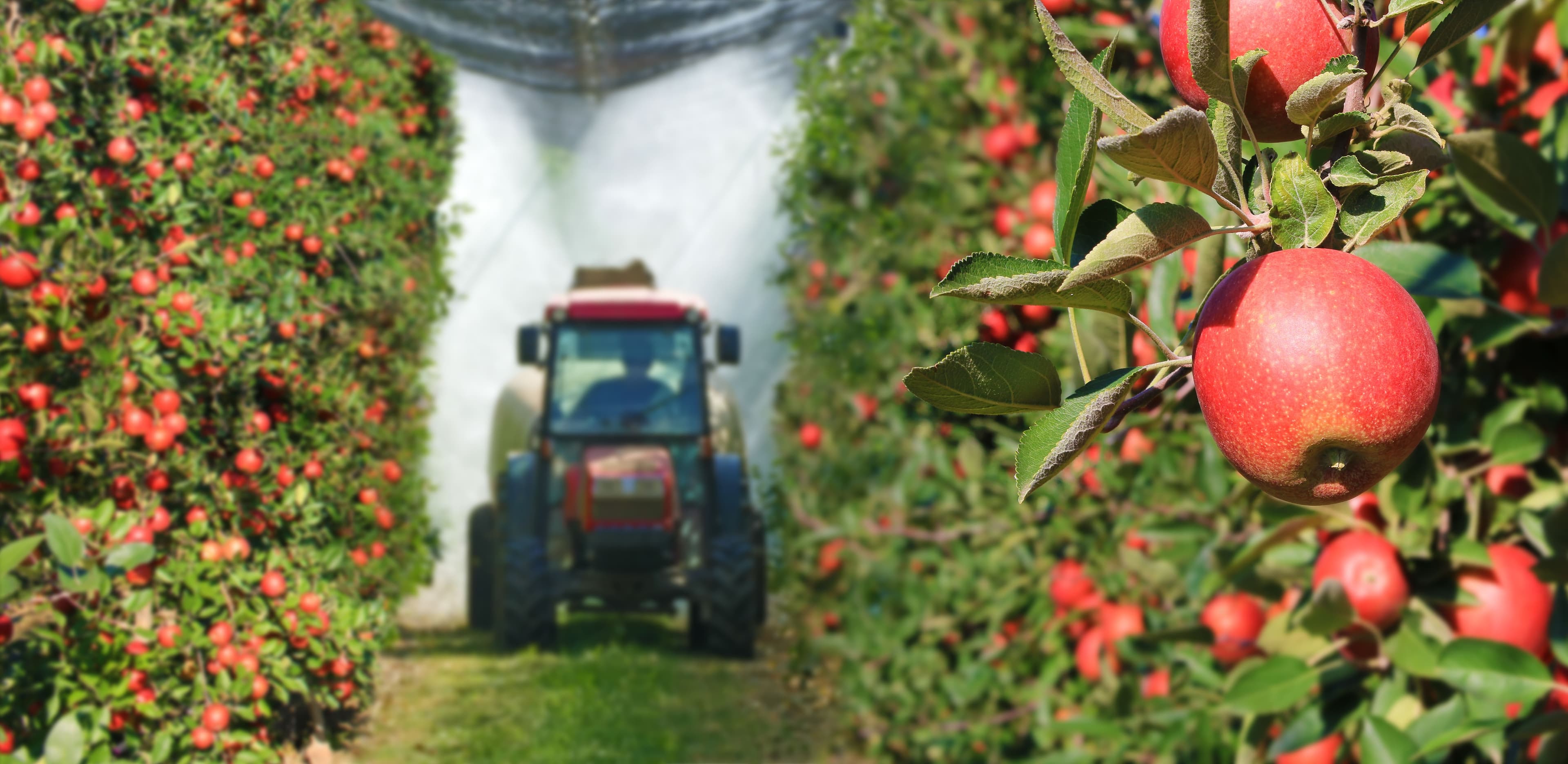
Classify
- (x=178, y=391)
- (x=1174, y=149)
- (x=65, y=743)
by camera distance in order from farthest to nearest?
1. (x=178, y=391)
2. (x=65, y=743)
3. (x=1174, y=149)

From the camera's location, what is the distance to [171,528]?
1860mm

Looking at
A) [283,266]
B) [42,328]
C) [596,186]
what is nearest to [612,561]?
[596,186]

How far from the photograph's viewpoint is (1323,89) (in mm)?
247

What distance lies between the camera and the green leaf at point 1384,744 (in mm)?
639

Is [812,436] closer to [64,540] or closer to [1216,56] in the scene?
[64,540]

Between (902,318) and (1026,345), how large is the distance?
0.58 metres

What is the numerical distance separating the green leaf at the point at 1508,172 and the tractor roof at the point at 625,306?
Result: 3.32 metres

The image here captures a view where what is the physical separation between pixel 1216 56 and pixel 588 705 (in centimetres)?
353

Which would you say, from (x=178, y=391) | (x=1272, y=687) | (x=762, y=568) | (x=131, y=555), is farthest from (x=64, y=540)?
(x=762, y=568)

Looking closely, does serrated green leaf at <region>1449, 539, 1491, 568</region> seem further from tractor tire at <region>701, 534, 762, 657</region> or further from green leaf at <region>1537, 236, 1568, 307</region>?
tractor tire at <region>701, 534, 762, 657</region>

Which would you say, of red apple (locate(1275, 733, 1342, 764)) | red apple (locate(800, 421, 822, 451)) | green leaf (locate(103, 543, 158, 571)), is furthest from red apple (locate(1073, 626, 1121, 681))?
red apple (locate(800, 421, 822, 451))

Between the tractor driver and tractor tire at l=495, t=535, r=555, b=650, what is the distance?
471 millimetres

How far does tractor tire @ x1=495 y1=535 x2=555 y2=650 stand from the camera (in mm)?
3820

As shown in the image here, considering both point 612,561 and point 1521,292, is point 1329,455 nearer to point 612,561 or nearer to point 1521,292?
point 1521,292
